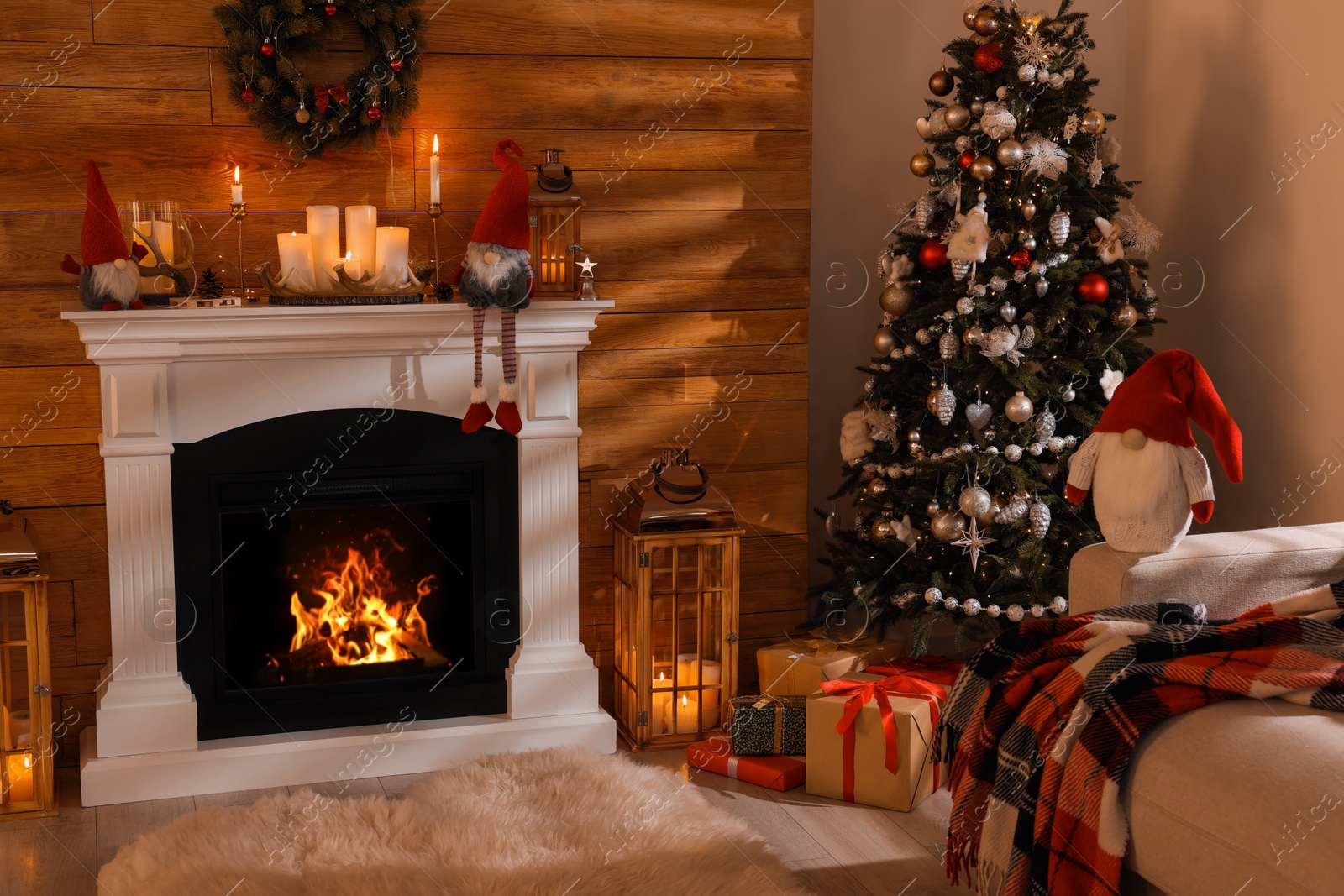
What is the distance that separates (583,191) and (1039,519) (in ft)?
5.00

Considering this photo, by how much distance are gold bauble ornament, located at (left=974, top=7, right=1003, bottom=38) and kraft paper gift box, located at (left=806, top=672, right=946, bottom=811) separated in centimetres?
172

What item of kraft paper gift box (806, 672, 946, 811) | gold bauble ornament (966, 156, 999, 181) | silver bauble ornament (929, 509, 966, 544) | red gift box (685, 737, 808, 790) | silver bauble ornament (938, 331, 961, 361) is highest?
gold bauble ornament (966, 156, 999, 181)

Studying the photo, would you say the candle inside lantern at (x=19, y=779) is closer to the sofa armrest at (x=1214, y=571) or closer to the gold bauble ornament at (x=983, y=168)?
the sofa armrest at (x=1214, y=571)

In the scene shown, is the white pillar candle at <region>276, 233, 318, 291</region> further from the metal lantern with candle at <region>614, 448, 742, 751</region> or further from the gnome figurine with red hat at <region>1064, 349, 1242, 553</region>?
the gnome figurine with red hat at <region>1064, 349, 1242, 553</region>

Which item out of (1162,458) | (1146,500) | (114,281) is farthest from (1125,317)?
(114,281)

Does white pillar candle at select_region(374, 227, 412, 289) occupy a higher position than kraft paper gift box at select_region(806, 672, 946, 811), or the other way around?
white pillar candle at select_region(374, 227, 412, 289)

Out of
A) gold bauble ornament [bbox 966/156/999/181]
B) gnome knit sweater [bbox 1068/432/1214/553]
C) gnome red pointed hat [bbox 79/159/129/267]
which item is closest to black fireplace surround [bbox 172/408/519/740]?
gnome red pointed hat [bbox 79/159/129/267]

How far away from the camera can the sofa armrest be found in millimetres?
2518

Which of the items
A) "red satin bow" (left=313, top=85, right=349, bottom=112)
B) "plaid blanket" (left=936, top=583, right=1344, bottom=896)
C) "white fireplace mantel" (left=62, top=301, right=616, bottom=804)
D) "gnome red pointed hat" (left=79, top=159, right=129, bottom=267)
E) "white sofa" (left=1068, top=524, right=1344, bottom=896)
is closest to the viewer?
"white sofa" (left=1068, top=524, right=1344, bottom=896)

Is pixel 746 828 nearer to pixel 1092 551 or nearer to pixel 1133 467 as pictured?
pixel 1092 551

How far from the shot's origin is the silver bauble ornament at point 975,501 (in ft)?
Answer: 10.7

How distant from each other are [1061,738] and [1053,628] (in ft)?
1.04

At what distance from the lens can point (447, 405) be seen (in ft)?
10.6

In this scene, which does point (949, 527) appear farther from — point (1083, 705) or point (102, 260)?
point (102, 260)
